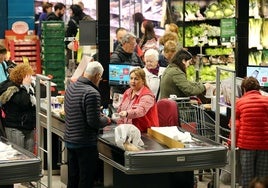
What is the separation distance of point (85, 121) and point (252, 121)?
2.00m

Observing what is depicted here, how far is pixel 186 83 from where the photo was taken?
10.2 m

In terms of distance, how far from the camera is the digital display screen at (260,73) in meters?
11.4

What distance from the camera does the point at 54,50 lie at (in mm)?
16078

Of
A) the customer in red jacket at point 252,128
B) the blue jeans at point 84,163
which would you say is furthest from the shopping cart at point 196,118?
the blue jeans at point 84,163

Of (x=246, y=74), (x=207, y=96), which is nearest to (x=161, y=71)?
(x=207, y=96)

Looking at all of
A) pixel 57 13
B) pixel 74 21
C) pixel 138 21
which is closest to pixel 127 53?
pixel 138 21

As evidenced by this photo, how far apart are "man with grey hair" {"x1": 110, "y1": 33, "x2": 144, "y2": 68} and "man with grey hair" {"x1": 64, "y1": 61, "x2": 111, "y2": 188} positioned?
9.50 ft

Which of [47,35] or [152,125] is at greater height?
[47,35]

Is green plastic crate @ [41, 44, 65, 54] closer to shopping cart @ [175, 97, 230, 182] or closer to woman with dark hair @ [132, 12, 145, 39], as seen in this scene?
woman with dark hair @ [132, 12, 145, 39]

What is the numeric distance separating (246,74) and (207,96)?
0.91 meters

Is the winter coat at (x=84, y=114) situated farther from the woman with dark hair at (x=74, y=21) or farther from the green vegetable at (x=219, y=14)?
the woman with dark hair at (x=74, y=21)

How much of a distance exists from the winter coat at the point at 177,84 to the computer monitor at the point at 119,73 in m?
1.09

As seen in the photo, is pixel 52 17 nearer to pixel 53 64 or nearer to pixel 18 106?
pixel 53 64

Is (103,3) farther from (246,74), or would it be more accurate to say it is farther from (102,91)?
(246,74)
